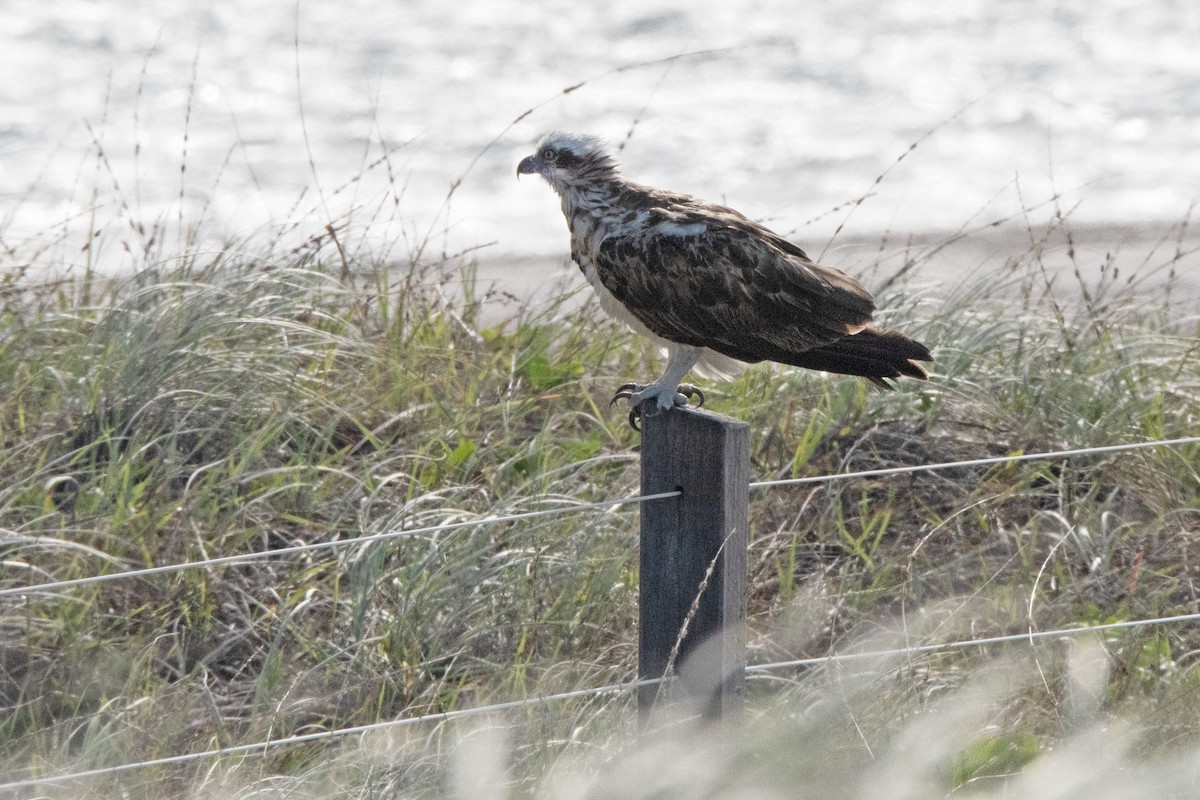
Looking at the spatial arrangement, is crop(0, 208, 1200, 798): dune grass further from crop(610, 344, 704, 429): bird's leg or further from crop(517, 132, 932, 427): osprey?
crop(517, 132, 932, 427): osprey

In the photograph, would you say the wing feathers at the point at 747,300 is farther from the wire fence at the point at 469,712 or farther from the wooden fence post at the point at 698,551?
the wooden fence post at the point at 698,551

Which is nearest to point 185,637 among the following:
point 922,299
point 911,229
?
point 922,299

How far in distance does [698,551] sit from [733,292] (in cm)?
113

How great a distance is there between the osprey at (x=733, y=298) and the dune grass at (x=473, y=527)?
0.53 m

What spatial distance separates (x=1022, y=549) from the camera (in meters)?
4.25

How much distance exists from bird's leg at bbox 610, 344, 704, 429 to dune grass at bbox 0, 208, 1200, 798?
0.42 m

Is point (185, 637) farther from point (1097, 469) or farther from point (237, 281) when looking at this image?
point (1097, 469)

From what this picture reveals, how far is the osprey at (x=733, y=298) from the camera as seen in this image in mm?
3666

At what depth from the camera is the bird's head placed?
4.08 meters

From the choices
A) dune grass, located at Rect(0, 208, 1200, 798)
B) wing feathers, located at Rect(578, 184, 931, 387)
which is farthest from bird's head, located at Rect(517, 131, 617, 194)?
dune grass, located at Rect(0, 208, 1200, 798)

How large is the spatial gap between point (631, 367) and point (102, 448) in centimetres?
191

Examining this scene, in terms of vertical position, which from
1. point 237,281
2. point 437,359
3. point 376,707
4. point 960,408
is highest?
point 237,281

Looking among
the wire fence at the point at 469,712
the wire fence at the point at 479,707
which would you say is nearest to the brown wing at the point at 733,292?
the wire fence at the point at 479,707

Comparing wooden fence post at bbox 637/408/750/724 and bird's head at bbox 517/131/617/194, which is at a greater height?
bird's head at bbox 517/131/617/194
